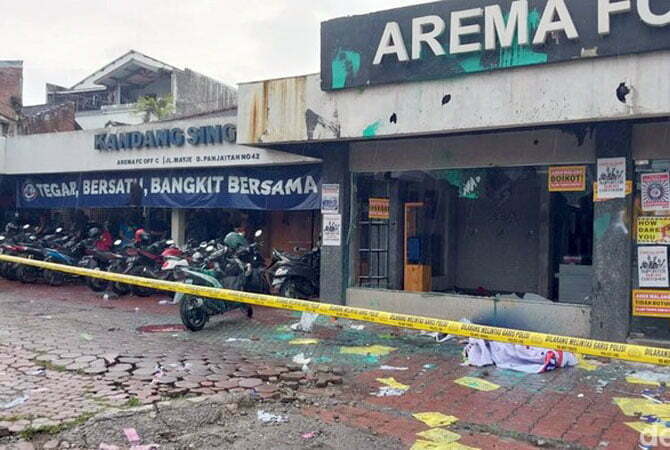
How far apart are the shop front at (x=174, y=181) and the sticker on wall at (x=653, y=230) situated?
19.2 feet

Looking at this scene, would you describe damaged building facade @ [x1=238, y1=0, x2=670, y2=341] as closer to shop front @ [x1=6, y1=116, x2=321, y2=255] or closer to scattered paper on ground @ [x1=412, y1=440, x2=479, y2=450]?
shop front @ [x1=6, y1=116, x2=321, y2=255]

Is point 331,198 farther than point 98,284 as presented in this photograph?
No

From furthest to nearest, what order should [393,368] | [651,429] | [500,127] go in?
[500,127]
[393,368]
[651,429]

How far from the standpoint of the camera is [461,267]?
13266mm

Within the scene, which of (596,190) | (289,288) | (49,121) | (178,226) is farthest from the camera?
(49,121)

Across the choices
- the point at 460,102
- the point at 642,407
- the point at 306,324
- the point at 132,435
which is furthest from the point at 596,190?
the point at 132,435

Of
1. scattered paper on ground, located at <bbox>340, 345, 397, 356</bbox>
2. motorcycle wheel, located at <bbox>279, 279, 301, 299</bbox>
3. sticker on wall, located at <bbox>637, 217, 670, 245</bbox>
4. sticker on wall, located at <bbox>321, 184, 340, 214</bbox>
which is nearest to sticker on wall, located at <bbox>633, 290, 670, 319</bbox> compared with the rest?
sticker on wall, located at <bbox>637, 217, 670, 245</bbox>

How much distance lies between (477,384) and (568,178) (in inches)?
138

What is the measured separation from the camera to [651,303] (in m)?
7.37

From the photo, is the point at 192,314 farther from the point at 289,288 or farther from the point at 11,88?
the point at 11,88

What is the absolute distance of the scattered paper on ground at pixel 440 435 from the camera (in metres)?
4.36

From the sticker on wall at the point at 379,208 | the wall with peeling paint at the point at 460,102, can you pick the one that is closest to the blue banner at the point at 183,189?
the sticker on wall at the point at 379,208

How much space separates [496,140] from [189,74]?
75.1 feet

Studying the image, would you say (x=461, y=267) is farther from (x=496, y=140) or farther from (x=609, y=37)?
(x=609, y=37)
